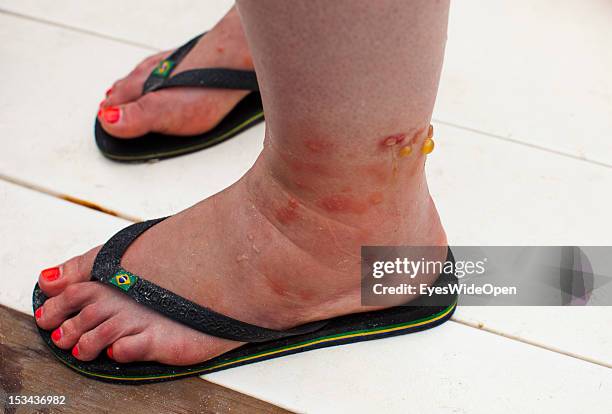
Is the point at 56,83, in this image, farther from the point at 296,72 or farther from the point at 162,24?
the point at 296,72

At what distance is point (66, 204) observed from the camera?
3.39ft

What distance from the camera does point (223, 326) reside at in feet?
2.65

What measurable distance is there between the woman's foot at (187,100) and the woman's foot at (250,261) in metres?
0.26

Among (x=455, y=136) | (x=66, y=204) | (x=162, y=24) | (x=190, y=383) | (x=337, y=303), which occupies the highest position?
(x=162, y=24)

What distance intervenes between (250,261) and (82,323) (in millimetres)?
220

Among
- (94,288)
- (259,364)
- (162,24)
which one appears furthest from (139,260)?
(162,24)

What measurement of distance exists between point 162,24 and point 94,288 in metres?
0.69

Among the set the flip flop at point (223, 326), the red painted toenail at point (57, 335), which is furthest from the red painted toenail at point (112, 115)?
the red painted toenail at point (57, 335)

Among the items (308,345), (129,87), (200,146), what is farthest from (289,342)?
(129,87)

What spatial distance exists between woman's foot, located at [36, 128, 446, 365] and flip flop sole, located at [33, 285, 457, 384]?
0.6 inches

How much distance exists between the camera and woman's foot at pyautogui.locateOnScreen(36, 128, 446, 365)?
731 millimetres

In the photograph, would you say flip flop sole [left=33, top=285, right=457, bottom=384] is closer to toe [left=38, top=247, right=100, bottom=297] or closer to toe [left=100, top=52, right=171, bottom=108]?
toe [left=38, top=247, right=100, bottom=297]

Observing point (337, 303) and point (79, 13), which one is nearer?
point (337, 303)

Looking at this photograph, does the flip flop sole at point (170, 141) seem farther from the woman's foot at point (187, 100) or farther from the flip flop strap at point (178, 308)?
the flip flop strap at point (178, 308)
